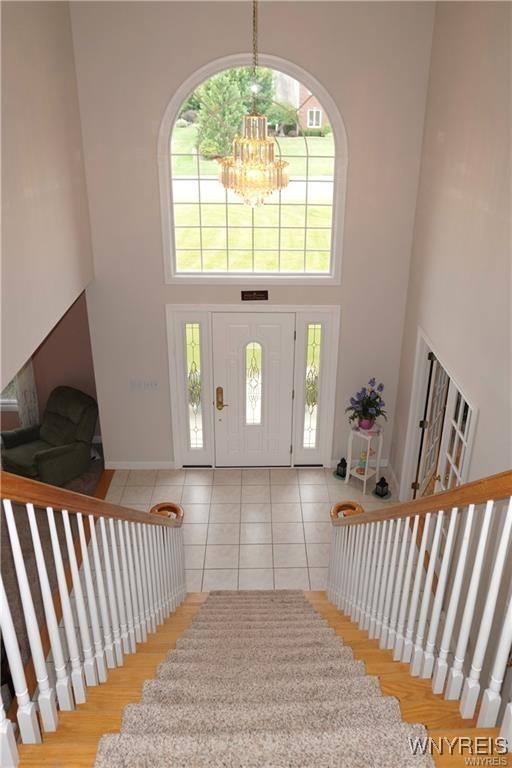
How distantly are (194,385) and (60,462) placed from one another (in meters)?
1.93

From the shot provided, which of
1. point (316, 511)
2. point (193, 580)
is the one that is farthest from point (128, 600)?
point (316, 511)

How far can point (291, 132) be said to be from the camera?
6883 mm

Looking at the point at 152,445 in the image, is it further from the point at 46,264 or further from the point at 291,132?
the point at 291,132

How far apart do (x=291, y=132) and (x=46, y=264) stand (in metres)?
3.11

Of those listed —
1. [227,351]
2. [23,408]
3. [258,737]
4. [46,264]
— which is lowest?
[23,408]

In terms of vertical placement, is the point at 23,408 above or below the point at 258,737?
below

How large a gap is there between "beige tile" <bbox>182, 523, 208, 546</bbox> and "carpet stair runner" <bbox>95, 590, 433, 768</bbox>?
3644 mm

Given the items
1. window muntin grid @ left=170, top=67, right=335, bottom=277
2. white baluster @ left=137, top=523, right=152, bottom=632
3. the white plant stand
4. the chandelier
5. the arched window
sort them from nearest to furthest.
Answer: white baluster @ left=137, top=523, right=152, bottom=632 < the chandelier < the arched window < window muntin grid @ left=170, top=67, right=335, bottom=277 < the white plant stand

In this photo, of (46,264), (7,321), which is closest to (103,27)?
(46,264)

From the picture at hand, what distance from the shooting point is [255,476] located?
8203 mm

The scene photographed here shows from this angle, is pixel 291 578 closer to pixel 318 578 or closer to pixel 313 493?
pixel 318 578

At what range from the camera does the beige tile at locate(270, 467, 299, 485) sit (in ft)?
26.5
